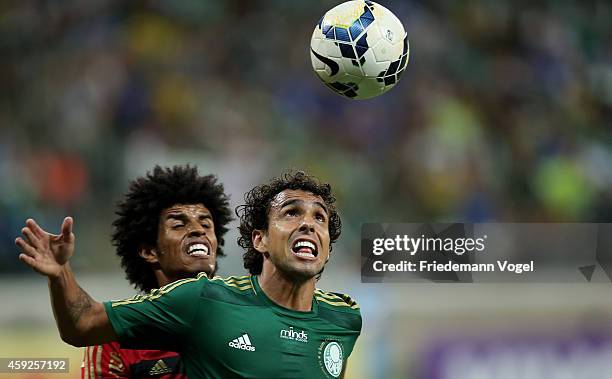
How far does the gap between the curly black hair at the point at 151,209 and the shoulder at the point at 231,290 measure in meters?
1.35

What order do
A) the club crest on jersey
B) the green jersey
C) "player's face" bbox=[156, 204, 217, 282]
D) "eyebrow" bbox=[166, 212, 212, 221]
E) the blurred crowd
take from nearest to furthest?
the green jersey < the club crest on jersey < "player's face" bbox=[156, 204, 217, 282] < "eyebrow" bbox=[166, 212, 212, 221] < the blurred crowd

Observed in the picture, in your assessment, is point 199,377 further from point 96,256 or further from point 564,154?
point 564,154

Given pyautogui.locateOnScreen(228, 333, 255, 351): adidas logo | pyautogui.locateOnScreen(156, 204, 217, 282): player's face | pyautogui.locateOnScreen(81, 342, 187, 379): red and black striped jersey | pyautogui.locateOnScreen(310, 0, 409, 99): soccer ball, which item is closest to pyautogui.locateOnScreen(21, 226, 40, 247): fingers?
pyautogui.locateOnScreen(228, 333, 255, 351): adidas logo

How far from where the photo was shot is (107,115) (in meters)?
8.62

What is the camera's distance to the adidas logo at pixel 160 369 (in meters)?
4.81

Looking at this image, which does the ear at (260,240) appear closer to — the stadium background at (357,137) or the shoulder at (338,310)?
the shoulder at (338,310)

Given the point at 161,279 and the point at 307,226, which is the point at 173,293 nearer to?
the point at 307,226

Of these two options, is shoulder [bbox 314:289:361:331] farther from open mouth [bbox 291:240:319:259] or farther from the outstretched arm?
the outstretched arm

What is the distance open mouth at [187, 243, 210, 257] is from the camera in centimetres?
528

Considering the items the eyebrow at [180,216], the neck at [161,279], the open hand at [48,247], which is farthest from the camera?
the eyebrow at [180,216]

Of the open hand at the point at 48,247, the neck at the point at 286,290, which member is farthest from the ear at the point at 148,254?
the open hand at the point at 48,247

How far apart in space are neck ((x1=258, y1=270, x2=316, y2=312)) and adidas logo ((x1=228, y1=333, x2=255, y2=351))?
281 millimetres

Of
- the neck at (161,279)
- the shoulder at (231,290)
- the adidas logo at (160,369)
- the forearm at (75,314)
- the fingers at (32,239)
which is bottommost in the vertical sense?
the forearm at (75,314)

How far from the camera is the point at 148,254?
5.66 metres
